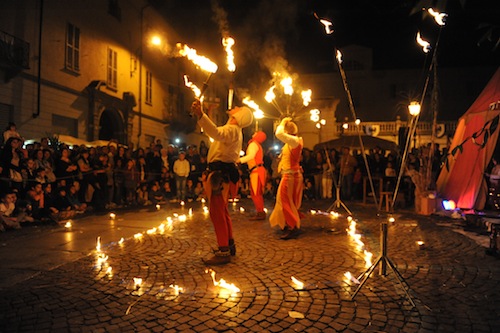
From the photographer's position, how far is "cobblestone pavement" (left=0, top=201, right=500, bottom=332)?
3230mm

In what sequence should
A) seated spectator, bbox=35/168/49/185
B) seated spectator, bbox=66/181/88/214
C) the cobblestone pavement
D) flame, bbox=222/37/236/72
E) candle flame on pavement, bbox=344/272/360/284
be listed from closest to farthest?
the cobblestone pavement, candle flame on pavement, bbox=344/272/360/284, flame, bbox=222/37/236/72, seated spectator, bbox=35/168/49/185, seated spectator, bbox=66/181/88/214

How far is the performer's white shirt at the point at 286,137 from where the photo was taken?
21.7 feet

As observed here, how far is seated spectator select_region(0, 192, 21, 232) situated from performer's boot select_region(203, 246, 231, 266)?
4801 mm

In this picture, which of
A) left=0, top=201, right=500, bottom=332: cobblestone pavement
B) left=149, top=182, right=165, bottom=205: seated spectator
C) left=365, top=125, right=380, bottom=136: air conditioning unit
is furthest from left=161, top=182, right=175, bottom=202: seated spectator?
left=365, top=125, right=380, bottom=136: air conditioning unit

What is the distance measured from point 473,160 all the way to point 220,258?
821 cm

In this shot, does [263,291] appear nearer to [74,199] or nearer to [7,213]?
[7,213]

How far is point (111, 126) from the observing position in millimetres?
21203

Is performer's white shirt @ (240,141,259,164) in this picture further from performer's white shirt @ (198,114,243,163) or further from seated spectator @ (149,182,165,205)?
seated spectator @ (149,182,165,205)

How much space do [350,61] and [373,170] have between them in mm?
24216

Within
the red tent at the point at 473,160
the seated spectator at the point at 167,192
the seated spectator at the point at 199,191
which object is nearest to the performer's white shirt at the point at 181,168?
the seated spectator at the point at 167,192

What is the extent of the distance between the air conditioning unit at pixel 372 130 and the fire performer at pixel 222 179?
25043 millimetres

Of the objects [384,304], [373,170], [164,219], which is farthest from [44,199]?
[373,170]

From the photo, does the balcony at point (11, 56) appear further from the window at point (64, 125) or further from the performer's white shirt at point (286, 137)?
the performer's white shirt at point (286, 137)

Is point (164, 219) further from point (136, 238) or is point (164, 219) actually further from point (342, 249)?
point (342, 249)
